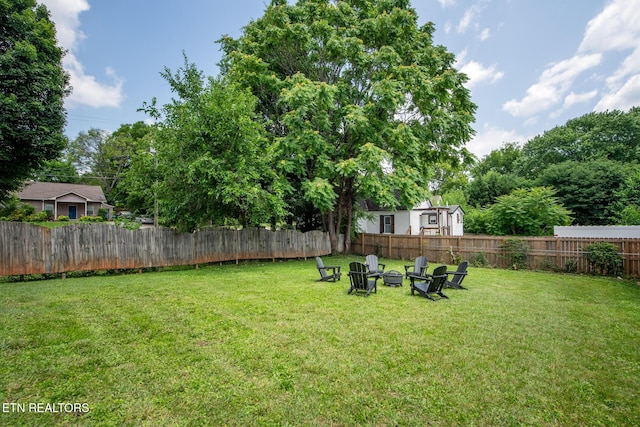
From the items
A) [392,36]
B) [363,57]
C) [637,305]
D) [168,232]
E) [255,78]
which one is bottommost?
[637,305]

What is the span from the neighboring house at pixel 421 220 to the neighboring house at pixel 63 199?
99.6 ft

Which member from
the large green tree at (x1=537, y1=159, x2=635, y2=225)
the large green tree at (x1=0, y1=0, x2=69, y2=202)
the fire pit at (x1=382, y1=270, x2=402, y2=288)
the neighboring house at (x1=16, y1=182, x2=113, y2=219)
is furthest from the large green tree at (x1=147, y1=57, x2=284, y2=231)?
the neighboring house at (x1=16, y1=182, x2=113, y2=219)

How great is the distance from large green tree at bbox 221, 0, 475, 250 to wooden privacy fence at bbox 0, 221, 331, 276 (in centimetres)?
355

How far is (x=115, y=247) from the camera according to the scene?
1070 centimetres

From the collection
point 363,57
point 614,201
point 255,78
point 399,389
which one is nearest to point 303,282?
point 399,389

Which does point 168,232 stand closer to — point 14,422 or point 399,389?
point 14,422

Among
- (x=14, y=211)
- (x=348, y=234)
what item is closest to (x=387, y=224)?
(x=348, y=234)

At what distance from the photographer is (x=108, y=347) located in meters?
4.06

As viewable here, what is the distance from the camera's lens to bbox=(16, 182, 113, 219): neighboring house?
30.6 metres

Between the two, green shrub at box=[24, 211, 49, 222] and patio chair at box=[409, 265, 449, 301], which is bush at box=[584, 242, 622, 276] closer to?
patio chair at box=[409, 265, 449, 301]

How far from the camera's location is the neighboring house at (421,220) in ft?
78.1

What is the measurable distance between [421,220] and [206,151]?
19123 millimetres

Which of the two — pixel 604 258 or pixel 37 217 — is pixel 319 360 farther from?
pixel 37 217

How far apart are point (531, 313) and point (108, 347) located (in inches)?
285
